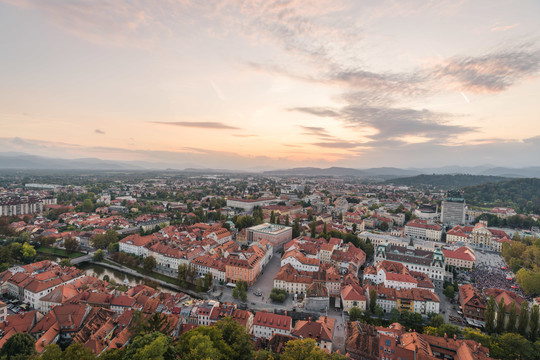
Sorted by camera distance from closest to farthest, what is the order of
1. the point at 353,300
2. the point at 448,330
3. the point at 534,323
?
Result: 1. the point at 448,330
2. the point at 534,323
3. the point at 353,300

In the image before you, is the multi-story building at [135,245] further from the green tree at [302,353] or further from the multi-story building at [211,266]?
the green tree at [302,353]

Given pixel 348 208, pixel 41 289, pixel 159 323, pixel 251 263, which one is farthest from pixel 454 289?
pixel 348 208

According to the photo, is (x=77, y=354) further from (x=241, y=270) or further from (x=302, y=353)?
(x=241, y=270)

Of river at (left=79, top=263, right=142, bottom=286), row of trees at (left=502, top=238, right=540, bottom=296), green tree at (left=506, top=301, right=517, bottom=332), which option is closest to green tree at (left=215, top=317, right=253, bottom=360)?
river at (left=79, top=263, right=142, bottom=286)

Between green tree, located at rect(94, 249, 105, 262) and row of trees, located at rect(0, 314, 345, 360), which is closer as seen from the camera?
row of trees, located at rect(0, 314, 345, 360)

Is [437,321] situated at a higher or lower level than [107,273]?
higher

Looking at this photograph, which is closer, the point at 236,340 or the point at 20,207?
the point at 236,340

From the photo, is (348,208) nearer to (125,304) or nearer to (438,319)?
(438,319)

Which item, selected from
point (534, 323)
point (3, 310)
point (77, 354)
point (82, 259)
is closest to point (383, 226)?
point (534, 323)

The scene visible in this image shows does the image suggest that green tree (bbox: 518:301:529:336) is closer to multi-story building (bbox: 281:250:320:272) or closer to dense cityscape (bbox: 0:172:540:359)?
dense cityscape (bbox: 0:172:540:359)
